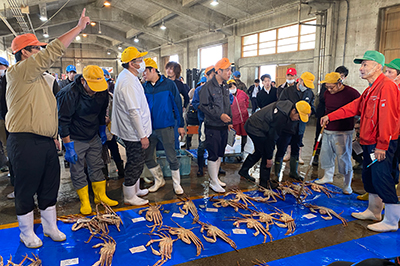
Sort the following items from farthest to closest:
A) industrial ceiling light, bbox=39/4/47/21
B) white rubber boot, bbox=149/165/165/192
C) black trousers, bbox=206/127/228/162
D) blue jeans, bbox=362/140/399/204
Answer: industrial ceiling light, bbox=39/4/47/21
white rubber boot, bbox=149/165/165/192
black trousers, bbox=206/127/228/162
blue jeans, bbox=362/140/399/204

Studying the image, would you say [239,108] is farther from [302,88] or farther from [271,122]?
[271,122]

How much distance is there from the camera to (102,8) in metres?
16.1

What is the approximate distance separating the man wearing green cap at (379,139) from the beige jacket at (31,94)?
3083 millimetres

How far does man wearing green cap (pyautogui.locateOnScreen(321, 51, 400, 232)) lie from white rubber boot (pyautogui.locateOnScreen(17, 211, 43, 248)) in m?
3.42

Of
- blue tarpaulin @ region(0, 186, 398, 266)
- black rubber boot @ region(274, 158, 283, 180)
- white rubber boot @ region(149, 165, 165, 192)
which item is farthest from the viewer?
black rubber boot @ region(274, 158, 283, 180)

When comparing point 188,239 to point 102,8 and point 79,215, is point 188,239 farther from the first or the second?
point 102,8

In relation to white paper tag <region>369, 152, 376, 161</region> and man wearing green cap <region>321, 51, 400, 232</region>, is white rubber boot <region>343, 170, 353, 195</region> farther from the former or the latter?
white paper tag <region>369, 152, 376, 161</region>

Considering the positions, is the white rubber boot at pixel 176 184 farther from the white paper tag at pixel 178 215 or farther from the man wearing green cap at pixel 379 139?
the man wearing green cap at pixel 379 139

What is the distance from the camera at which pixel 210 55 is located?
17797 millimetres

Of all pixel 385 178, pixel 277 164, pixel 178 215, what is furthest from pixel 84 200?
pixel 385 178

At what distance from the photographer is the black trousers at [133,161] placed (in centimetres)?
333

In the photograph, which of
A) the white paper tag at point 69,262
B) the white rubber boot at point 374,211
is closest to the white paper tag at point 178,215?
the white paper tag at point 69,262

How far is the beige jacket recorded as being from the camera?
213 centimetres

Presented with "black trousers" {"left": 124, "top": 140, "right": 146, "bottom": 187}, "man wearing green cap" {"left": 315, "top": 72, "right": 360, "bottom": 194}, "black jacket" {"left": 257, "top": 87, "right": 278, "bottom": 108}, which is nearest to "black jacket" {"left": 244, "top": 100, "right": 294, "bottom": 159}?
"man wearing green cap" {"left": 315, "top": 72, "right": 360, "bottom": 194}
